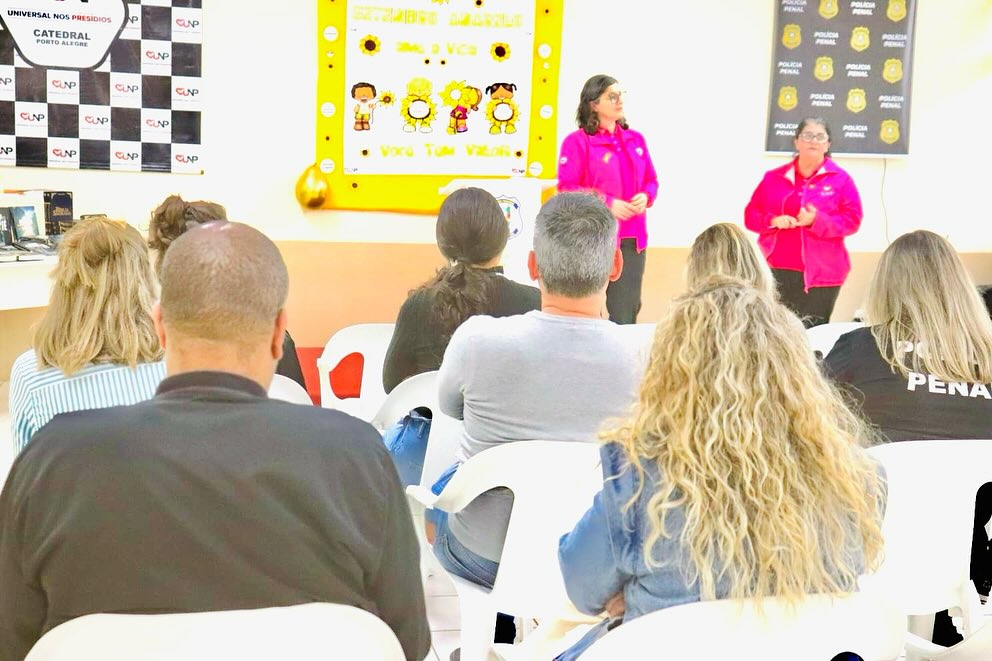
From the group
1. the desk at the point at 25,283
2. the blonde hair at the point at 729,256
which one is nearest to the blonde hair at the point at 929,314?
the blonde hair at the point at 729,256

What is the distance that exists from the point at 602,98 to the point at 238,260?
12.9ft

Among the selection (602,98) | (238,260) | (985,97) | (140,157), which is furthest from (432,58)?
(238,260)

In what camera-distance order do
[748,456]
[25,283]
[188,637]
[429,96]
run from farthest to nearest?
[429,96]
[25,283]
[748,456]
[188,637]

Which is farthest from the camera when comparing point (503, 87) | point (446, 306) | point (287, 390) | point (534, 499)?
point (503, 87)

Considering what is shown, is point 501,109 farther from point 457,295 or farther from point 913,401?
point 913,401

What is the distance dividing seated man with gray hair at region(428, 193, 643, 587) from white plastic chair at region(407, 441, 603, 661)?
0.11 meters

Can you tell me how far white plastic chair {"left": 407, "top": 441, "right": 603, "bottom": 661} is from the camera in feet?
6.75

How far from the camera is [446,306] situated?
3002 millimetres

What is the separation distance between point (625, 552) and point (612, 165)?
12.9ft

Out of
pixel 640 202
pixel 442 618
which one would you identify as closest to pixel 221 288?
pixel 442 618

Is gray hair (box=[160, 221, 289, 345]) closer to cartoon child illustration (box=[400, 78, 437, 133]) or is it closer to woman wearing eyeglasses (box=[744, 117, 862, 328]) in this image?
woman wearing eyeglasses (box=[744, 117, 862, 328])

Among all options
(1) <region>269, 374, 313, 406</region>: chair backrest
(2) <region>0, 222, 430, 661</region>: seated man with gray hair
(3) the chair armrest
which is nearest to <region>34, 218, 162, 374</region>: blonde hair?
(1) <region>269, 374, 313, 406</region>: chair backrest

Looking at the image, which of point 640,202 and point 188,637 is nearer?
point 188,637

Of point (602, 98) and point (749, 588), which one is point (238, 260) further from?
point (602, 98)
